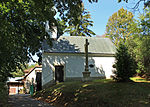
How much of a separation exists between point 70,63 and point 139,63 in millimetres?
10125

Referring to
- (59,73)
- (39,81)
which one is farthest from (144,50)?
(39,81)

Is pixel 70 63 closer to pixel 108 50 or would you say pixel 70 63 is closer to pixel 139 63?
pixel 108 50

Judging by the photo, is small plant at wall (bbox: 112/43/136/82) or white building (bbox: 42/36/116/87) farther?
white building (bbox: 42/36/116/87)

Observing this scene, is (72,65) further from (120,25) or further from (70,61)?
(120,25)

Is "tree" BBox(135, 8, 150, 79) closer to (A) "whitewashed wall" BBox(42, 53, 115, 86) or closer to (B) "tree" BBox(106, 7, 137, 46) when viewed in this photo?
(A) "whitewashed wall" BBox(42, 53, 115, 86)

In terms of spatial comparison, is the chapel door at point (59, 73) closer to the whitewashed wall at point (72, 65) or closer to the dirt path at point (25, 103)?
the whitewashed wall at point (72, 65)

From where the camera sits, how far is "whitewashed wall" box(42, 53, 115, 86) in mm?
18406

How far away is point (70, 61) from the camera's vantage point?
19.2 meters

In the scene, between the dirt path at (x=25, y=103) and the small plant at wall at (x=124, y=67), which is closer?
the dirt path at (x=25, y=103)

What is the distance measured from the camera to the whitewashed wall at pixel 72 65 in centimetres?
1841

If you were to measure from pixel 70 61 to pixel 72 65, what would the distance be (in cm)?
60

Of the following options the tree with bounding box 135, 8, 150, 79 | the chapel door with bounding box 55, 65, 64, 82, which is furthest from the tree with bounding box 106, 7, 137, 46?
the chapel door with bounding box 55, 65, 64, 82

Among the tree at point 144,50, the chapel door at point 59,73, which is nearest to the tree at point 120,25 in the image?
the tree at point 144,50

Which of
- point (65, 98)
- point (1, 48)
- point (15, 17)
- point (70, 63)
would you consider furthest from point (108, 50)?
point (1, 48)
